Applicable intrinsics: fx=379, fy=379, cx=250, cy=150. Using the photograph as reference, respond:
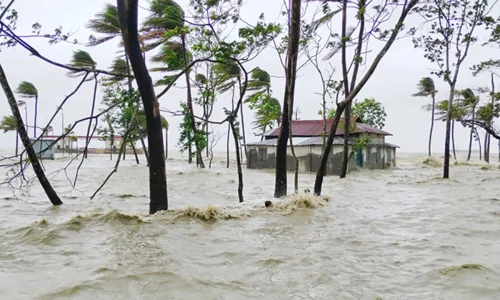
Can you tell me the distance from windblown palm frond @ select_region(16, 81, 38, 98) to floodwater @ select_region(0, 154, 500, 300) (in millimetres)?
26277

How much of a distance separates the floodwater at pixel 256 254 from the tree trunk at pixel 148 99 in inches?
20.7

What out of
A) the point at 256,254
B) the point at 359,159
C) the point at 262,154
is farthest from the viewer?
the point at 262,154

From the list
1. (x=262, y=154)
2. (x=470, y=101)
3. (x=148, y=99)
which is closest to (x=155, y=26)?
(x=262, y=154)

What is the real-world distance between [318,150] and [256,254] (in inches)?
769

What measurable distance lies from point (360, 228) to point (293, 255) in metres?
2.07

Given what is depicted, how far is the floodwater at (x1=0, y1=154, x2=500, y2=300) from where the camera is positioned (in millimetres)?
3428

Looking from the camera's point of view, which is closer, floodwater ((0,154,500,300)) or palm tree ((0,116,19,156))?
floodwater ((0,154,500,300))

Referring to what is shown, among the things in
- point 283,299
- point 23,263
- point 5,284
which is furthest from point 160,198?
point 283,299

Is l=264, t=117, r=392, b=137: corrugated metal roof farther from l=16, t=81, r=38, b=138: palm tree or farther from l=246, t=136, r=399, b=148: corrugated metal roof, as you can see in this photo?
l=16, t=81, r=38, b=138: palm tree

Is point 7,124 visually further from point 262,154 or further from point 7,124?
point 262,154

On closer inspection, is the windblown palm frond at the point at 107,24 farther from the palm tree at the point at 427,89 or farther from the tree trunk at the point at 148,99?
the palm tree at the point at 427,89

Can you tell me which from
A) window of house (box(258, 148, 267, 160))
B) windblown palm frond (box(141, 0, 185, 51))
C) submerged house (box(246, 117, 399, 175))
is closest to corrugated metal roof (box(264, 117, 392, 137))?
submerged house (box(246, 117, 399, 175))

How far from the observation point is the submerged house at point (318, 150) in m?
23.0

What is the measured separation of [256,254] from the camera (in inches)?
180
